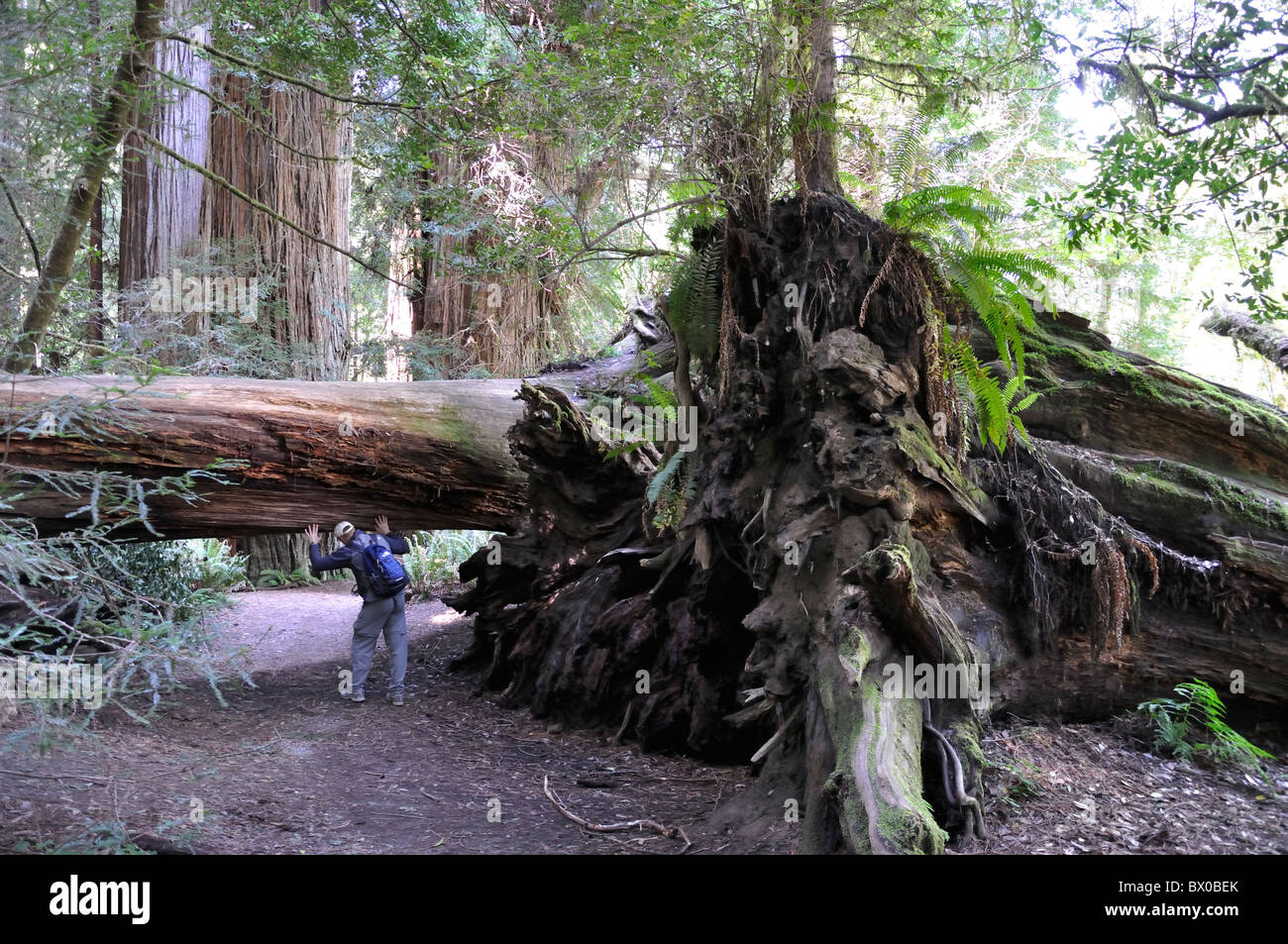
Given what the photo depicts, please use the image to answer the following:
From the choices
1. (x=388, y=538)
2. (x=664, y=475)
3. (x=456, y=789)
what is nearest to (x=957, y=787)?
(x=664, y=475)

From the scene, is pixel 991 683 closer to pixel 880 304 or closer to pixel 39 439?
pixel 880 304

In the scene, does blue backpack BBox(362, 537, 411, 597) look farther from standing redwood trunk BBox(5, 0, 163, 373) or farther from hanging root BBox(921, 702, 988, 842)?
hanging root BBox(921, 702, 988, 842)

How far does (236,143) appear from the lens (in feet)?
38.5

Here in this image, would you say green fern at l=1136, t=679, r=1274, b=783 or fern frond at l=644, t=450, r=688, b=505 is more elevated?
fern frond at l=644, t=450, r=688, b=505

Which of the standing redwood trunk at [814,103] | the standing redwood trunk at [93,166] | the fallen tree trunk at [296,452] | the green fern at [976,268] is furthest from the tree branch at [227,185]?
the green fern at [976,268]

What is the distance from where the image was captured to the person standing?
7.30 meters
